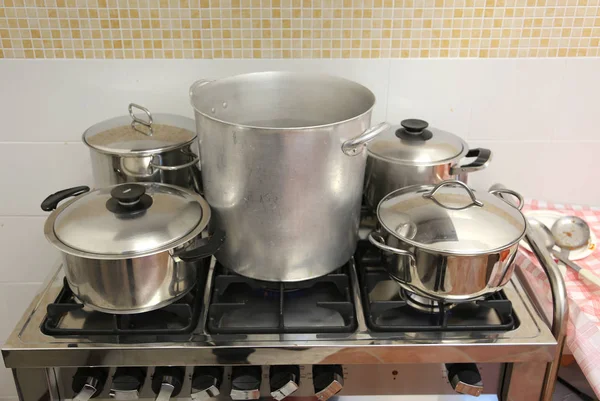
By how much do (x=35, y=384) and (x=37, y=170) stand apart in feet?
2.13

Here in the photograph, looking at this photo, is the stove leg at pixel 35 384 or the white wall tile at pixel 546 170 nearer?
the stove leg at pixel 35 384

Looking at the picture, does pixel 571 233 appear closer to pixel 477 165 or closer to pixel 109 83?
pixel 477 165

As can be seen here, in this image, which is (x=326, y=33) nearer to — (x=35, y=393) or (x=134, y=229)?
(x=134, y=229)

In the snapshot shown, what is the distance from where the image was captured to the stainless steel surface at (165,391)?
913mm

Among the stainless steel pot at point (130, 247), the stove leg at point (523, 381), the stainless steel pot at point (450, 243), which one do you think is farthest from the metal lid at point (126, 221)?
the stove leg at point (523, 381)

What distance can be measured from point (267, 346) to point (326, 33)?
0.73m

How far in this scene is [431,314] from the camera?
3.28ft

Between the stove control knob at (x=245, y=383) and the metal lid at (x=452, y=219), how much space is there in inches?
13.0

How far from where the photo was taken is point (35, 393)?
0.96 m

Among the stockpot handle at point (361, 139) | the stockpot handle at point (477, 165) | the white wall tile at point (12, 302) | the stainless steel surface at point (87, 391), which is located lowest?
the white wall tile at point (12, 302)

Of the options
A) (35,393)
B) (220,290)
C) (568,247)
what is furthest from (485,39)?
(35,393)

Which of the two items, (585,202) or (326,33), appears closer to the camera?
(326,33)

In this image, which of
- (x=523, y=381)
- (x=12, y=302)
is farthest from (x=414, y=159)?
(x=12, y=302)

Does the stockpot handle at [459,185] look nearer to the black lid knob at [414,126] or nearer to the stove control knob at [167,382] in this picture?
the black lid knob at [414,126]
